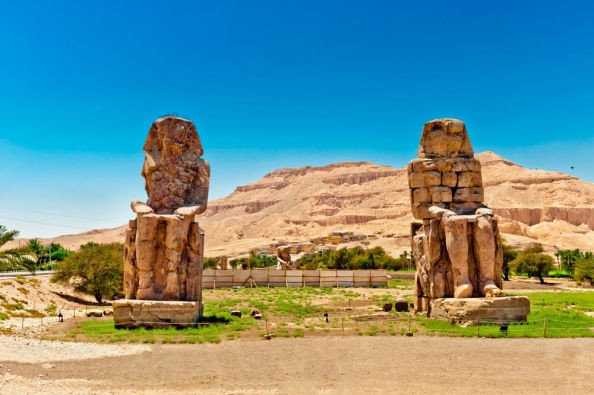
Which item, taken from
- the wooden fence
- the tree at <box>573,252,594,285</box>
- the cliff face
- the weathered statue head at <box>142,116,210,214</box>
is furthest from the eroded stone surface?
the cliff face

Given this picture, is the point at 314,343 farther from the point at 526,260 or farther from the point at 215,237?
the point at 215,237

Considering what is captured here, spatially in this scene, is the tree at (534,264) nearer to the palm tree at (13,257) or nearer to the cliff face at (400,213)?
the cliff face at (400,213)

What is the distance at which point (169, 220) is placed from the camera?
43.7 ft

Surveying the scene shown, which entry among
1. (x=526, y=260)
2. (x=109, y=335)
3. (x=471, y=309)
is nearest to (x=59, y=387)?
(x=109, y=335)

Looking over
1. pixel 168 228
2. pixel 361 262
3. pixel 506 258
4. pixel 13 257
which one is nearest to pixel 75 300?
pixel 13 257

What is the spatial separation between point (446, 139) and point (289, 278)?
19.2 metres

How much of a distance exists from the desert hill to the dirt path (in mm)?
68720

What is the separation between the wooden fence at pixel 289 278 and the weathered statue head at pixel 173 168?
693 inches

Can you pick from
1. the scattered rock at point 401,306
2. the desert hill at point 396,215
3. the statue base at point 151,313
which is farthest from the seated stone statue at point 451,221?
the desert hill at point 396,215

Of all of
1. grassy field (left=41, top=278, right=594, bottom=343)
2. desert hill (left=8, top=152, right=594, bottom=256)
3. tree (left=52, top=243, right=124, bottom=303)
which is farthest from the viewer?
desert hill (left=8, top=152, right=594, bottom=256)

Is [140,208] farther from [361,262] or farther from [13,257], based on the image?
[361,262]

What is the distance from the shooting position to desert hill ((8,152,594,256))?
98.2 metres

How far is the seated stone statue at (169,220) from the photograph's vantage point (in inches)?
523

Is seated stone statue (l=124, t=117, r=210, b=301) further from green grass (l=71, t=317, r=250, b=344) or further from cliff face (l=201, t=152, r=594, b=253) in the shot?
cliff face (l=201, t=152, r=594, b=253)
